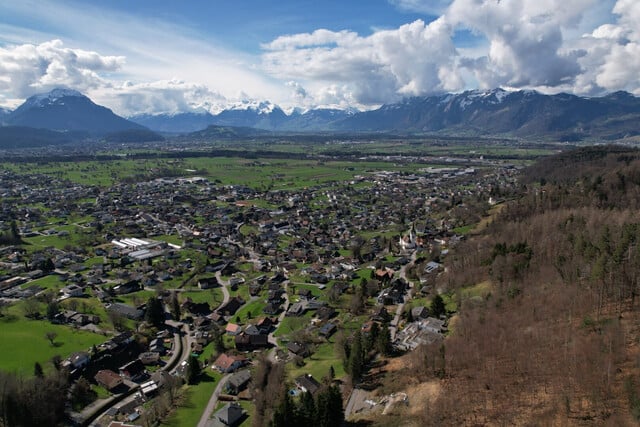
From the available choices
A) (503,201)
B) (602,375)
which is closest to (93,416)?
(602,375)

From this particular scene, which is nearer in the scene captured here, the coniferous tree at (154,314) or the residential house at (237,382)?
the residential house at (237,382)

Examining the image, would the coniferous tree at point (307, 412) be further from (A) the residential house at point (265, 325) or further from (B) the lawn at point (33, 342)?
(B) the lawn at point (33, 342)

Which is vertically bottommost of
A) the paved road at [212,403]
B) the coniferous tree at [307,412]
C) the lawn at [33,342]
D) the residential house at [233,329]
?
the paved road at [212,403]

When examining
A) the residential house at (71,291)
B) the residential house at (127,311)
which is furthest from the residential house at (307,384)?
the residential house at (71,291)

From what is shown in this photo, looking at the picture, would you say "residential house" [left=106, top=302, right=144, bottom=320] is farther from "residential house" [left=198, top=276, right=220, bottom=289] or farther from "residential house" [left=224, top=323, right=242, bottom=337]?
"residential house" [left=224, top=323, right=242, bottom=337]

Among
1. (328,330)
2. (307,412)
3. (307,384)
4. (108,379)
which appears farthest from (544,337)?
(108,379)

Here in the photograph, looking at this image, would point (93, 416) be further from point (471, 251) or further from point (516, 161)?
point (516, 161)

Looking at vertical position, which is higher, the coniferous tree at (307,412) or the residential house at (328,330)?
the coniferous tree at (307,412)
